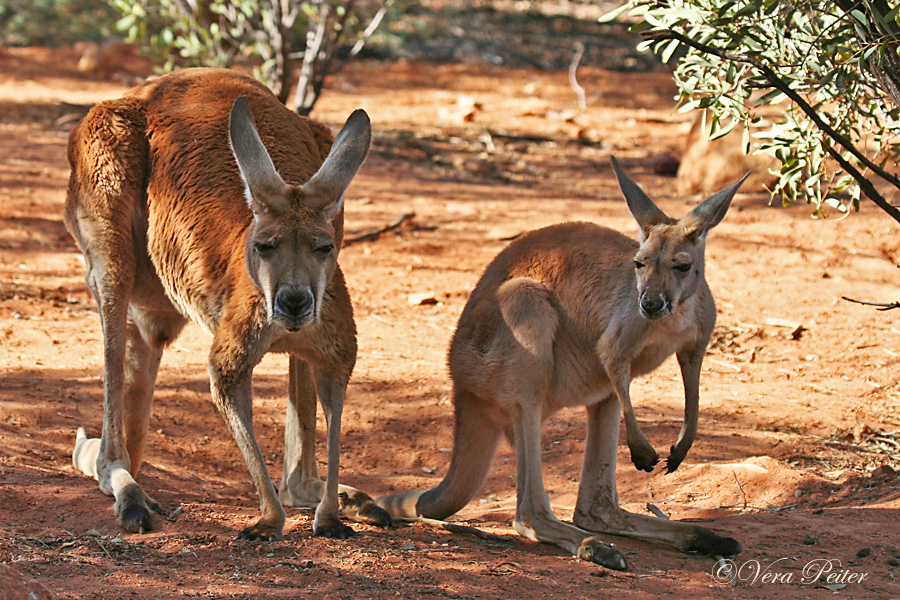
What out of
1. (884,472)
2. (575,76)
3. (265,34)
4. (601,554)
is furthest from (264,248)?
(575,76)

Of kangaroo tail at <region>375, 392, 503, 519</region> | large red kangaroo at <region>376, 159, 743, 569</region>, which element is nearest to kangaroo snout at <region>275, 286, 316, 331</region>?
large red kangaroo at <region>376, 159, 743, 569</region>

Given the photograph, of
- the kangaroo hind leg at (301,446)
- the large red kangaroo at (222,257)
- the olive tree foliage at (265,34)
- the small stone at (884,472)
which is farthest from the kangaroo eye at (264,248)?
the olive tree foliage at (265,34)

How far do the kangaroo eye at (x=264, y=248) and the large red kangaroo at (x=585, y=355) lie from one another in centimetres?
110

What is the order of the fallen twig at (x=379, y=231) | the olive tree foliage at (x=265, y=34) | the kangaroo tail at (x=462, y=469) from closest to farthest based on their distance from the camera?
the kangaroo tail at (x=462, y=469) → the fallen twig at (x=379, y=231) → the olive tree foliage at (x=265, y=34)

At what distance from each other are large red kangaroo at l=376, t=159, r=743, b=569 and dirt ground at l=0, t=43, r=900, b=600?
158 mm

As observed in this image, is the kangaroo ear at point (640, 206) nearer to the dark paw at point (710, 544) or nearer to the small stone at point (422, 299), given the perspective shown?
the dark paw at point (710, 544)

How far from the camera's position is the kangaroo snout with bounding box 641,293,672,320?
375 centimetres

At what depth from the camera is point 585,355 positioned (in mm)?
4172

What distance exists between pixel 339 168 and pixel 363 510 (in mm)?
1453

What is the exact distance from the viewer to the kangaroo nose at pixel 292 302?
11.0 ft

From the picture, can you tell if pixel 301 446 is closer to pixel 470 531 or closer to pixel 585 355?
pixel 470 531

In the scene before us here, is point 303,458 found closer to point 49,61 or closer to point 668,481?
point 668,481

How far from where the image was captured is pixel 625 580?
3.62m

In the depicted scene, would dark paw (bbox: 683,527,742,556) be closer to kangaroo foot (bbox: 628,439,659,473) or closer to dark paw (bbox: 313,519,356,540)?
kangaroo foot (bbox: 628,439,659,473)
